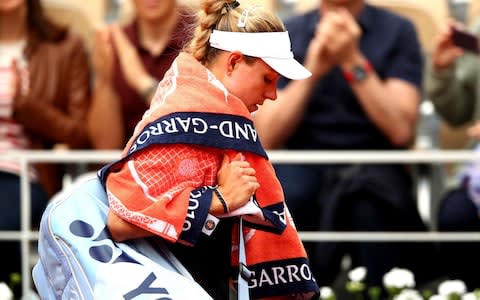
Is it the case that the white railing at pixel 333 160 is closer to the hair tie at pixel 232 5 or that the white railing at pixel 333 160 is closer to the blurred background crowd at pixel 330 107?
the blurred background crowd at pixel 330 107

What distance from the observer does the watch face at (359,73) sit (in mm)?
5227

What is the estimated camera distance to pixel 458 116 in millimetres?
5613

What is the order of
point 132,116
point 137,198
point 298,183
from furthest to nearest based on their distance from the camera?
point 132,116 < point 298,183 < point 137,198

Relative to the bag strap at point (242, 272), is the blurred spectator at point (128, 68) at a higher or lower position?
lower

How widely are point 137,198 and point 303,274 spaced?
1.53 ft

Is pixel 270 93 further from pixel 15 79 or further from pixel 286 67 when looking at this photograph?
pixel 15 79

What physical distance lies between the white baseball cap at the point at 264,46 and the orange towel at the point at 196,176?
0.27ft

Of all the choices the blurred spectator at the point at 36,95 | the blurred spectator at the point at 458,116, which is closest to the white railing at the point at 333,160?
the blurred spectator at the point at 458,116

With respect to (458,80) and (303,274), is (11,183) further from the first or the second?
(303,274)

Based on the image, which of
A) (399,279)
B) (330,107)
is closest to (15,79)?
(330,107)

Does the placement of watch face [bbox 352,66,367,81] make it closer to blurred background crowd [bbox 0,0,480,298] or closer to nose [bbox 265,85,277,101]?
blurred background crowd [bbox 0,0,480,298]

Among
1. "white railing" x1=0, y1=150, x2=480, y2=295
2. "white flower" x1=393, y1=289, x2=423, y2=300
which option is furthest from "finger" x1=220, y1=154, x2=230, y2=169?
"white railing" x1=0, y1=150, x2=480, y2=295

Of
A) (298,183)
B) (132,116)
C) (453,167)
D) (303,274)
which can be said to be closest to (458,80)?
(453,167)

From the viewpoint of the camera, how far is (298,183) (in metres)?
5.23
